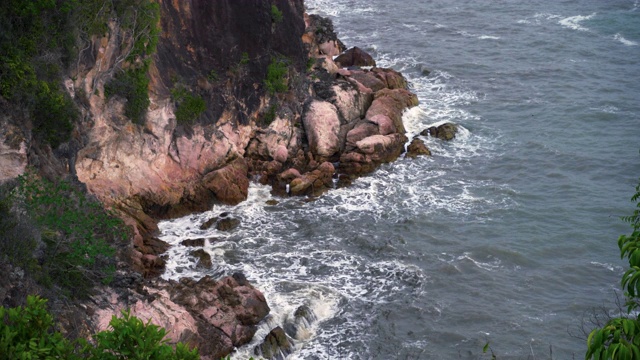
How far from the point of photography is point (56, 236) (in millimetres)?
19484

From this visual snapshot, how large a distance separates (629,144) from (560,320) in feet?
46.8

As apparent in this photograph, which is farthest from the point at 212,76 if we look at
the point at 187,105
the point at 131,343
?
the point at 131,343

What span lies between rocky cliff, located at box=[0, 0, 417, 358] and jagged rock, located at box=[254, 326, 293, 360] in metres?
0.70

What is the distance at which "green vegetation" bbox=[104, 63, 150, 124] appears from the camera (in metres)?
26.5

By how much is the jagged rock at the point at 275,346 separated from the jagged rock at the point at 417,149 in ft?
45.5

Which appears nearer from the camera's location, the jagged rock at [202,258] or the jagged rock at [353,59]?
the jagged rock at [202,258]

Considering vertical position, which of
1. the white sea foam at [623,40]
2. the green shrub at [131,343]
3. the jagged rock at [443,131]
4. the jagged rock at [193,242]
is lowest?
the jagged rock at [193,242]

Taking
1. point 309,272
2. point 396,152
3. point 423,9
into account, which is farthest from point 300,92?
point 423,9

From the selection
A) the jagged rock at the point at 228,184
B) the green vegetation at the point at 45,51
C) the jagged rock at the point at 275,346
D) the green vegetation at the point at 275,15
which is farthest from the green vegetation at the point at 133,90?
the jagged rock at the point at 275,346

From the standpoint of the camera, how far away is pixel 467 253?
26672mm

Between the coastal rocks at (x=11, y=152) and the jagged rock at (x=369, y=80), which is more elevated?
the coastal rocks at (x=11, y=152)

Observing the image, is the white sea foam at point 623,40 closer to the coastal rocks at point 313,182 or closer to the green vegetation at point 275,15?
the green vegetation at point 275,15

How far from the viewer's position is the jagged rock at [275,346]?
831 inches

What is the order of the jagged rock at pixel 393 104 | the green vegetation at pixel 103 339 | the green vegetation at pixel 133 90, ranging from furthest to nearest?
the jagged rock at pixel 393 104
the green vegetation at pixel 133 90
the green vegetation at pixel 103 339
